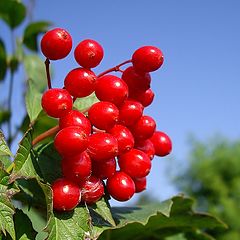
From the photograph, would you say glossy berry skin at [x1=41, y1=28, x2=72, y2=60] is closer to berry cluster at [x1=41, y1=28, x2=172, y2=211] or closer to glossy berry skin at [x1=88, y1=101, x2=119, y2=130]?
berry cluster at [x1=41, y1=28, x2=172, y2=211]

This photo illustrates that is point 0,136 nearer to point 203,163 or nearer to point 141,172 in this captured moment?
point 141,172

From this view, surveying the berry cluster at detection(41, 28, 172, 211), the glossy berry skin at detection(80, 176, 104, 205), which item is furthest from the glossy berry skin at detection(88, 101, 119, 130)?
the glossy berry skin at detection(80, 176, 104, 205)

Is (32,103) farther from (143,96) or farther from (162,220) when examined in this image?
(162,220)

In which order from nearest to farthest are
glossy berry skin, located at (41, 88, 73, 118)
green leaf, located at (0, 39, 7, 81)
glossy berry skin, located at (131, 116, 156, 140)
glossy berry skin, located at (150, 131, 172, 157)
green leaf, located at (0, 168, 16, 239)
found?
green leaf, located at (0, 168, 16, 239) → glossy berry skin, located at (41, 88, 73, 118) → glossy berry skin, located at (131, 116, 156, 140) → glossy berry skin, located at (150, 131, 172, 157) → green leaf, located at (0, 39, 7, 81)

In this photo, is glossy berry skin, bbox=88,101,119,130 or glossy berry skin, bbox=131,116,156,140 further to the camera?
glossy berry skin, bbox=131,116,156,140

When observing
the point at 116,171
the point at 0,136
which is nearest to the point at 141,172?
the point at 116,171

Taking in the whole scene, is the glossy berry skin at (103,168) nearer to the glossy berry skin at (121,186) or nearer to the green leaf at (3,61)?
the glossy berry skin at (121,186)
